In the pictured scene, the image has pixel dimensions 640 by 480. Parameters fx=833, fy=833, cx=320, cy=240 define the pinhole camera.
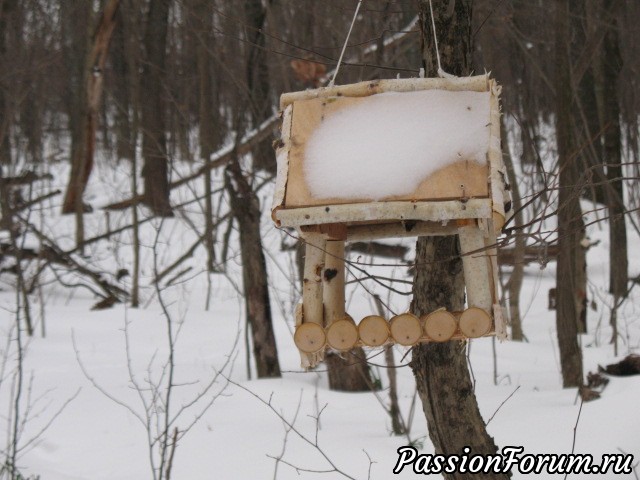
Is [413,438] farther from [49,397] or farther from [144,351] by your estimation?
[144,351]

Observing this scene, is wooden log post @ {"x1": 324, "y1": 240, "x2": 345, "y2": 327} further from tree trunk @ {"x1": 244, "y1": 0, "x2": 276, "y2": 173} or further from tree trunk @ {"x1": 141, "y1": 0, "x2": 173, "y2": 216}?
tree trunk @ {"x1": 141, "y1": 0, "x2": 173, "y2": 216}

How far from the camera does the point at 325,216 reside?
2311 mm

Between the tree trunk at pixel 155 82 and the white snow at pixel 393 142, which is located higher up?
the tree trunk at pixel 155 82

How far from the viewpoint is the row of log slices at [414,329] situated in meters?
2.29

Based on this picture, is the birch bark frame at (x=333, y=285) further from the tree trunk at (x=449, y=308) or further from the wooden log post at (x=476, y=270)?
the wooden log post at (x=476, y=270)

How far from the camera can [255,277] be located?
7238mm

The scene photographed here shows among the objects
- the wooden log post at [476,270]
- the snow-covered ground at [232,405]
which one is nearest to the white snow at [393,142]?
the wooden log post at [476,270]

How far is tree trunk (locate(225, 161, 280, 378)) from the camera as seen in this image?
23.1 feet

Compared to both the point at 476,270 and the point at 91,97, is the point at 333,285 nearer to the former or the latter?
the point at 476,270

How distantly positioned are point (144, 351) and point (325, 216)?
21.0 feet

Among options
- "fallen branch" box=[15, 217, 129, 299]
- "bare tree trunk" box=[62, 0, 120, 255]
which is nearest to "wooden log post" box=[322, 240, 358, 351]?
"fallen branch" box=[15, 217, 129, 299]

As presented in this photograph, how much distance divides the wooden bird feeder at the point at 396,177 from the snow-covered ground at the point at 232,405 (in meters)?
0.91

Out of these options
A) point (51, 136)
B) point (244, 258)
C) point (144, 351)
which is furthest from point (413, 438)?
Answer: point (51, 136)

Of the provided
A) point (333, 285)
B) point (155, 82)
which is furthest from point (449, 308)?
point (155, 82)
